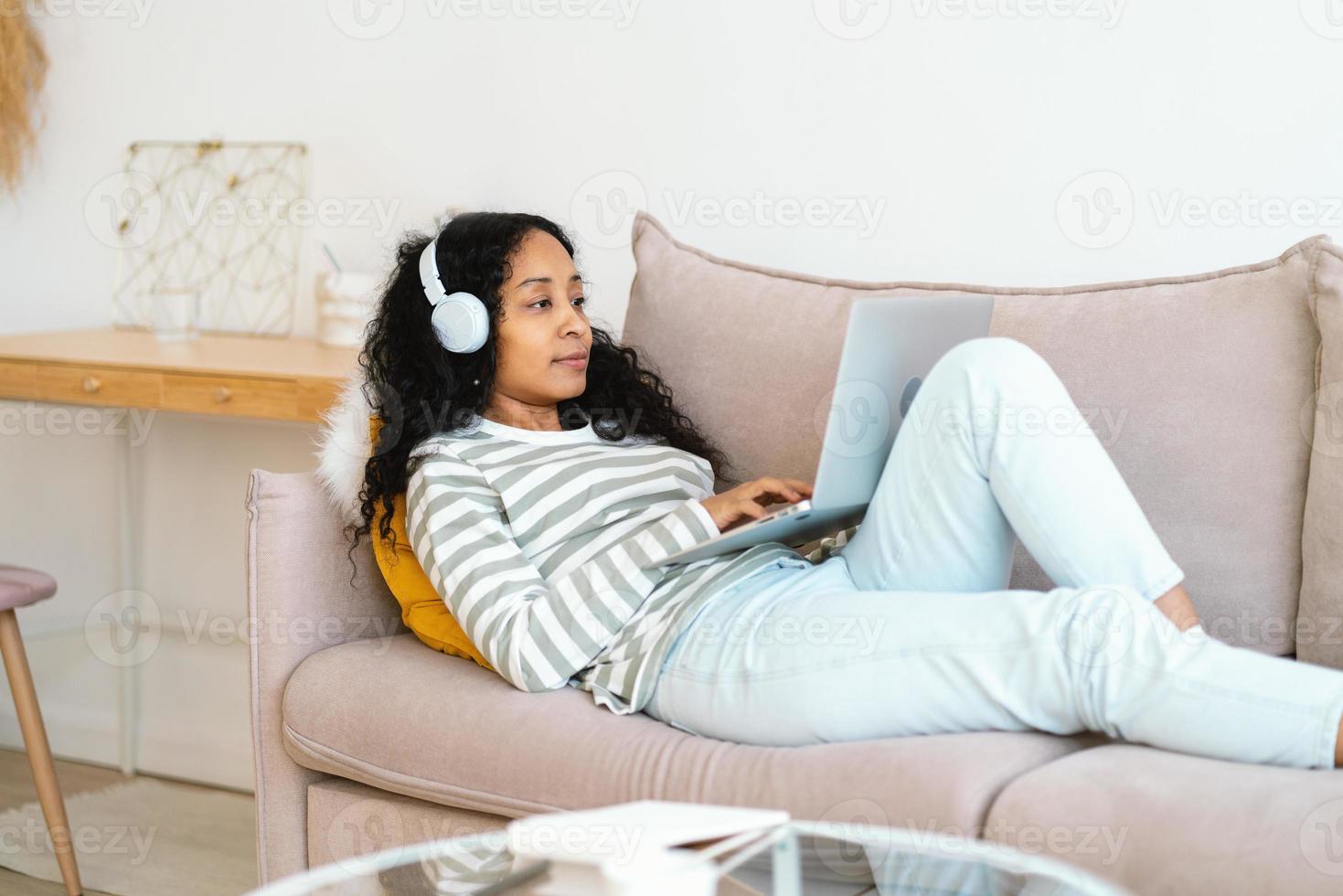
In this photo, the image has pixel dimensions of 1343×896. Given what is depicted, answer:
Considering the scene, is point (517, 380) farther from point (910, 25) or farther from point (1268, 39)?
point (1268, 39)

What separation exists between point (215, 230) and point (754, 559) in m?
1.60

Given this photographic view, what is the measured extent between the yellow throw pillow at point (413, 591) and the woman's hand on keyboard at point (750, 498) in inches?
14.7

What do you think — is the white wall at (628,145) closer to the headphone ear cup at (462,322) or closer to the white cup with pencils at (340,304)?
the white cup with pencils at (340,304)

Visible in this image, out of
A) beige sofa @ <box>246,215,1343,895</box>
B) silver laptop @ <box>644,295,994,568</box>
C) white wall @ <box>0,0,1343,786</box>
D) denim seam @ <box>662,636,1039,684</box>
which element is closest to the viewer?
beige sofa @ <box>246,215,1343,895</box>

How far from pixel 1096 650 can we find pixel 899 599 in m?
0.23

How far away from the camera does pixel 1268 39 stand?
1.76 m

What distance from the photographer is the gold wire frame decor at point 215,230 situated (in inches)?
101

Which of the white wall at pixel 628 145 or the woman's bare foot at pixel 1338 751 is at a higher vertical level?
the white wall at pixel 628 145

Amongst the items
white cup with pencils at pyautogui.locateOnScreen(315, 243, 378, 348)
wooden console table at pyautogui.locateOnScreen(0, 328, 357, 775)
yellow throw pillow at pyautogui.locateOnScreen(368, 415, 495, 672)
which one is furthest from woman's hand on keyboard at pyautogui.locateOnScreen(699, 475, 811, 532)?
white cup with pencils at pyautogui.locateOnScreen(315, 243, 378, 348)

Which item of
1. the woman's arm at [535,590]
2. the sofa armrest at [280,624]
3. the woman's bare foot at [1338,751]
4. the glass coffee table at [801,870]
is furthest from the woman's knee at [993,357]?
the sofa armrest at [280,624]

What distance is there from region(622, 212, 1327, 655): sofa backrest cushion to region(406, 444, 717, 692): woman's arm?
1.09ft

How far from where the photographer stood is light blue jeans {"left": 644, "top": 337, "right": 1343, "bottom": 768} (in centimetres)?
111

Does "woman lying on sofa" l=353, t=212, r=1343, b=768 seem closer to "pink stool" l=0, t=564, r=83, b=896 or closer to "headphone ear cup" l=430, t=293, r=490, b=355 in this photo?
"headphone ear cup" l=430, t=293, r=490, b=355

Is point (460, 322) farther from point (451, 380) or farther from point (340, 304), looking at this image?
point (340, 304)
